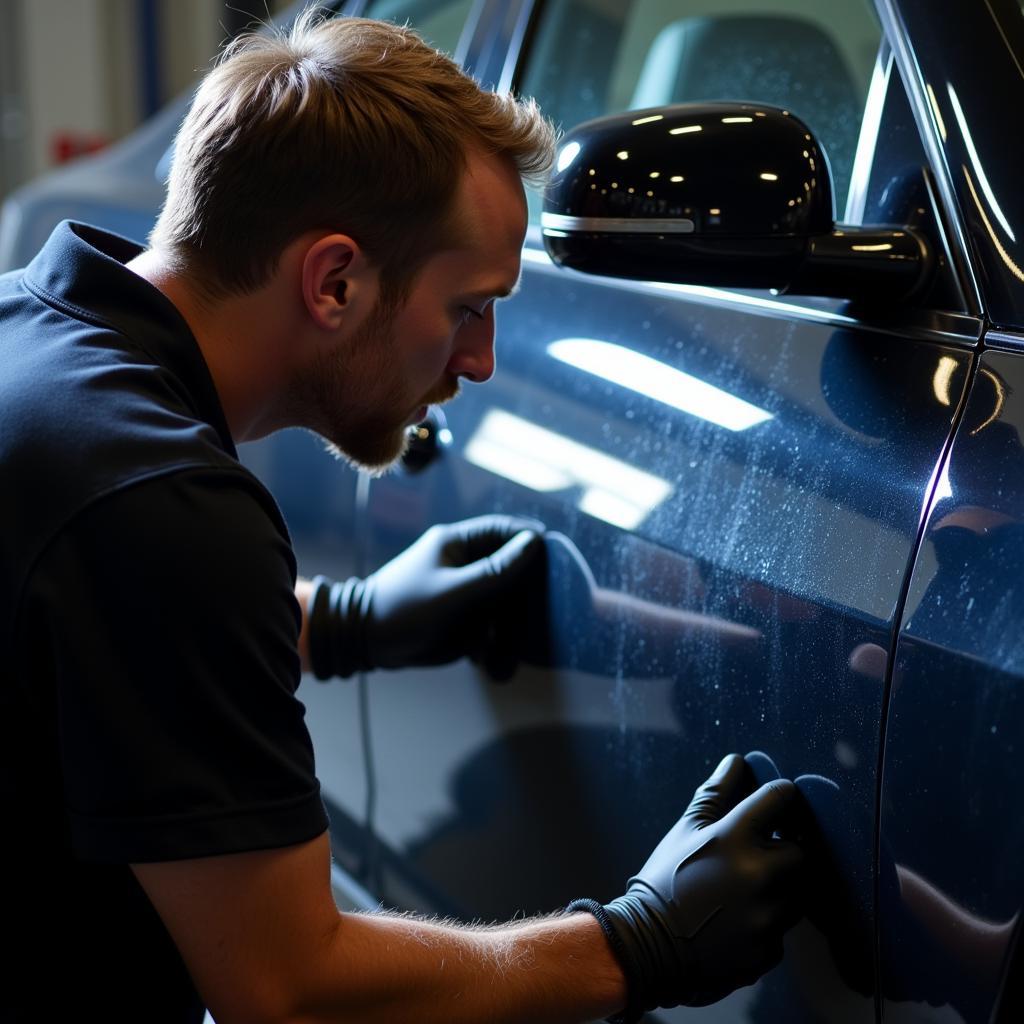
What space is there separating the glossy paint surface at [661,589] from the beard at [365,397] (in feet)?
0.33

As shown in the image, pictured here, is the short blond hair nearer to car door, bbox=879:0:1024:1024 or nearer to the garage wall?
car door, bbox=879:0:1024:1024

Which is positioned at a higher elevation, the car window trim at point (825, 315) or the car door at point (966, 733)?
the car window trim at point (825, 315)

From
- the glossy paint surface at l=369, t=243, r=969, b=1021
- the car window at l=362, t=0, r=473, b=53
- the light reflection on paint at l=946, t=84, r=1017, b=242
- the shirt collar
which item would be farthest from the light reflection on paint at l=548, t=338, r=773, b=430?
the car window at l=362, t=0, r=473, b=53

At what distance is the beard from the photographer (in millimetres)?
1235

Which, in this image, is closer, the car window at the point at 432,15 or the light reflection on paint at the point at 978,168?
the light reflection on paint at the point at 978,168

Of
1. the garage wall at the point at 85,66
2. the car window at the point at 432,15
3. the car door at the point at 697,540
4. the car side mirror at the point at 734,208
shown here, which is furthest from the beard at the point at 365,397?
the garage wall at the point at 85,66

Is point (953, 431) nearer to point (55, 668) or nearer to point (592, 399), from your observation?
point (592, 399)

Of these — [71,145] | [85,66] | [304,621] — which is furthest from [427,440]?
[85,66]

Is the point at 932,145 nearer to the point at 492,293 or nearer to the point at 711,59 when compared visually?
the point at 492,293

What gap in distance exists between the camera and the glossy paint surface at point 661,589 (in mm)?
984

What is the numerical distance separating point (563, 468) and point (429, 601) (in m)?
0.24

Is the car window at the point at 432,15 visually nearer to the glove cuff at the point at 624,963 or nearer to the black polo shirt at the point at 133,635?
the black polo shirt at the point at 133,635

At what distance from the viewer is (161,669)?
90 centimetres

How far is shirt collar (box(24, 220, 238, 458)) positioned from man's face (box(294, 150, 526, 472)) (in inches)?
5.4
